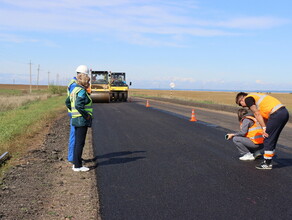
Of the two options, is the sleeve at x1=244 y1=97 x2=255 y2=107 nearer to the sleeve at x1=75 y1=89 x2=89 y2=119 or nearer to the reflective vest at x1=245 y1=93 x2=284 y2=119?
the reflective vest at x1=245 y1=93 x2=284 y2=119

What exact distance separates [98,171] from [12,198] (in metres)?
1.81

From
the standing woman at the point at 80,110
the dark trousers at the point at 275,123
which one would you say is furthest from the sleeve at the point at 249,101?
the standing woman at the point at 80,110

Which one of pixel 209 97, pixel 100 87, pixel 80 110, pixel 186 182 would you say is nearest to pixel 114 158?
pixel 80 110

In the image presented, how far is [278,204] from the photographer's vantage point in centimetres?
429

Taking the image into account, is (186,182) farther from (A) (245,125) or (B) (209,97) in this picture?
(B) (209,97)

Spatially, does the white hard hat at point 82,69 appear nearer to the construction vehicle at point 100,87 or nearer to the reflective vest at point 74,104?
the reflective vest at point 74,104

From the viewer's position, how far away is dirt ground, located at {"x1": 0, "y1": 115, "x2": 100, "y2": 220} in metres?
3.98

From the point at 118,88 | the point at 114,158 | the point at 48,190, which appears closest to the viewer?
the point at 48,190

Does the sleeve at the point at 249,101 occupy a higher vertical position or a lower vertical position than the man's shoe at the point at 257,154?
higher

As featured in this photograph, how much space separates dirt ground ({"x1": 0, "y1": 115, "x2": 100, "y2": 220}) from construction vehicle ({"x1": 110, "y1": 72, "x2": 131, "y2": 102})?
23927mm

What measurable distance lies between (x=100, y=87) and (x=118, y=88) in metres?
2.39

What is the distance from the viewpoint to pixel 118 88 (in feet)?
103

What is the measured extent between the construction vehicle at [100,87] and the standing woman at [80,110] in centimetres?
2313

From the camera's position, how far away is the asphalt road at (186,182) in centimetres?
404
